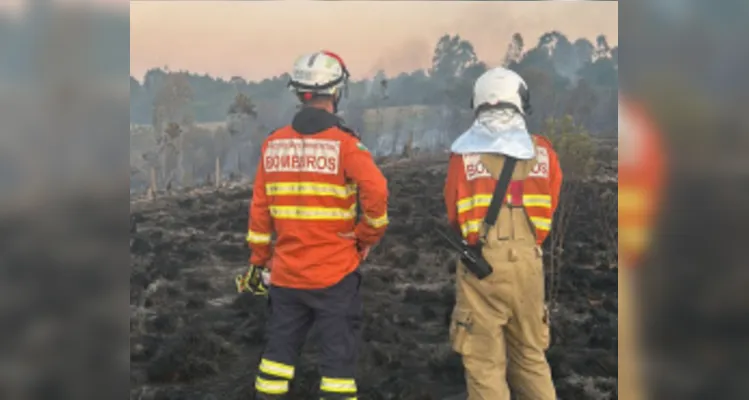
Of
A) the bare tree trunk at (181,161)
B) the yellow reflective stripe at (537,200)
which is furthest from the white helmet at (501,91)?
the bare tree trunk at (181,161)

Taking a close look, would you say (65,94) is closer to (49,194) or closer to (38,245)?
(49,194)

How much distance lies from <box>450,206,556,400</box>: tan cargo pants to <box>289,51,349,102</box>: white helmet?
1.10m

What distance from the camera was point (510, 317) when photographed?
3.15 m

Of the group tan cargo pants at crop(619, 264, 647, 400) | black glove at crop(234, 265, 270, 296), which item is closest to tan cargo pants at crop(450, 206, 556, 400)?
tan cargo pants at crop(619, 264, 647, 400)

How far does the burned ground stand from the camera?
3.93m

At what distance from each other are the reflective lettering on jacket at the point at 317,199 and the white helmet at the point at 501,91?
66cm

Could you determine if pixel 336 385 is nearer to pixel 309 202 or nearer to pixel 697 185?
pixel 309 202

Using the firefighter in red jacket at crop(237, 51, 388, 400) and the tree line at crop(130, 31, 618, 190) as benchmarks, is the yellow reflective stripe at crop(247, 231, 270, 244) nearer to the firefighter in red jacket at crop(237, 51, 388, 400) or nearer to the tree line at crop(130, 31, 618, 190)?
the firefighter in red jacket at crop(237, 51, 388, 400)

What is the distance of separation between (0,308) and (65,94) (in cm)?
79

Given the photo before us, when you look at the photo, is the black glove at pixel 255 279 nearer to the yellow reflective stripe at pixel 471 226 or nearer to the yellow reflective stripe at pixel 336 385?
the yellow reflective stripe at pixel 336 385

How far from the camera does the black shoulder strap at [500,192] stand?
295 cm

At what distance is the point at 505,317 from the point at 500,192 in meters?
0.67

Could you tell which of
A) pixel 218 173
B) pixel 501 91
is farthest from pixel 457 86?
pixel 501 91

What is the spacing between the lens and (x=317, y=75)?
3082 millimetres
